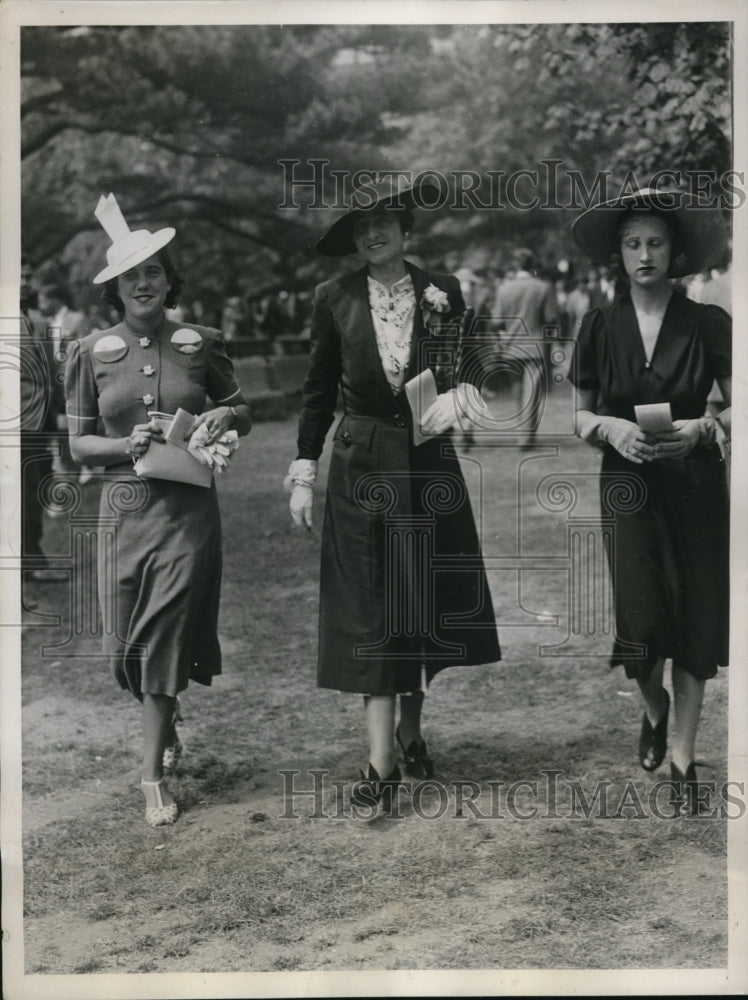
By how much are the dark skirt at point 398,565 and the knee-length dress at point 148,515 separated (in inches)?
20.8

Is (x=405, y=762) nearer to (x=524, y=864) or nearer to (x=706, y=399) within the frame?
(x=524, y=864)

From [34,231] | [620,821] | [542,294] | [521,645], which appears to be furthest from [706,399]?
[34,231]

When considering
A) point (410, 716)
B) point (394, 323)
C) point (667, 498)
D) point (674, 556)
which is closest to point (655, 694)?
point (674, 556)

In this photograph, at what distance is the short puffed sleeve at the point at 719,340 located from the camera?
5.64 metres

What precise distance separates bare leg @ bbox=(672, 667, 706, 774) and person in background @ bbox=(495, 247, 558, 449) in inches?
43.3

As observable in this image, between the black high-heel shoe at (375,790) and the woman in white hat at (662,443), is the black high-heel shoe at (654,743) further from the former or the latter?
the black high-heel shoe at (375,790)

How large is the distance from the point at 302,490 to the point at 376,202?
114cm

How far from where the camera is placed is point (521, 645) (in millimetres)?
6008

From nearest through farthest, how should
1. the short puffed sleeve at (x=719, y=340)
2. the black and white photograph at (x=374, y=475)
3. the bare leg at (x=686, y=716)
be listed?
the black and white photograph at (x=374, y=475)
the short puffed sleeve at (x=719, y=340)
the bare leg at (x=686, y=716)

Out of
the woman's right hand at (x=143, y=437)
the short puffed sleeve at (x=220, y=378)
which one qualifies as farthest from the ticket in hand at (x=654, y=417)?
the woman's right hand at (x=143, y=437)

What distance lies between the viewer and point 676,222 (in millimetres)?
5621

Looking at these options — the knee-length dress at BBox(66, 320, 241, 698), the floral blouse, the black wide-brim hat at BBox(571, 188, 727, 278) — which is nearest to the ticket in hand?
the black wide-brim hat at BBox(571, 188, 727, 278)

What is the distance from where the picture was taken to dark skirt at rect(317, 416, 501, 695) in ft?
18.6

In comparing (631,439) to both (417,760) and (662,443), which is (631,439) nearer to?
(662,443)
